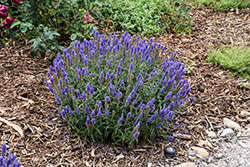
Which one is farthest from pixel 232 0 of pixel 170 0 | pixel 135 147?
pixel 135 147

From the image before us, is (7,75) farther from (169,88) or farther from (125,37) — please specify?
(169,88)

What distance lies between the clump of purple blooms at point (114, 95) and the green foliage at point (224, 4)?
5159mm

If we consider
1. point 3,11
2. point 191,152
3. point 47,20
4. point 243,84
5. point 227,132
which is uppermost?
point 3,11

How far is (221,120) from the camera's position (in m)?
3.54

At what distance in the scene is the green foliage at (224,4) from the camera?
276 inches

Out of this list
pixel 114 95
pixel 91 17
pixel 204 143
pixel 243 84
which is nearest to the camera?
pixel 114 95

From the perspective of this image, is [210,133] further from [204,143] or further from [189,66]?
[189,66]

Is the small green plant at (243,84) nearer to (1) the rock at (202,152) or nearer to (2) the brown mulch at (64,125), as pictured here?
(2) the brown mulch at (64,125)

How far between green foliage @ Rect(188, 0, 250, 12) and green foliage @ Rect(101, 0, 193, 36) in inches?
60.6

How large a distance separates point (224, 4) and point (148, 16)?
10.4ft

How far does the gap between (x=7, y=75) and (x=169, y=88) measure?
9.26 feet

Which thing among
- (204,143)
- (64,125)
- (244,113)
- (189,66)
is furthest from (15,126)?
(244,113)

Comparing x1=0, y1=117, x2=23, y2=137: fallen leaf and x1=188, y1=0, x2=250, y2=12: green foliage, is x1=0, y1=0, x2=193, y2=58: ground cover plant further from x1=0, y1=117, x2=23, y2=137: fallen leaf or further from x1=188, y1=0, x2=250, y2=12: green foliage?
x1=188, y1=0, x2=250, y2=12: green foliage

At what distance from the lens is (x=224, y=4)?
7.02m
